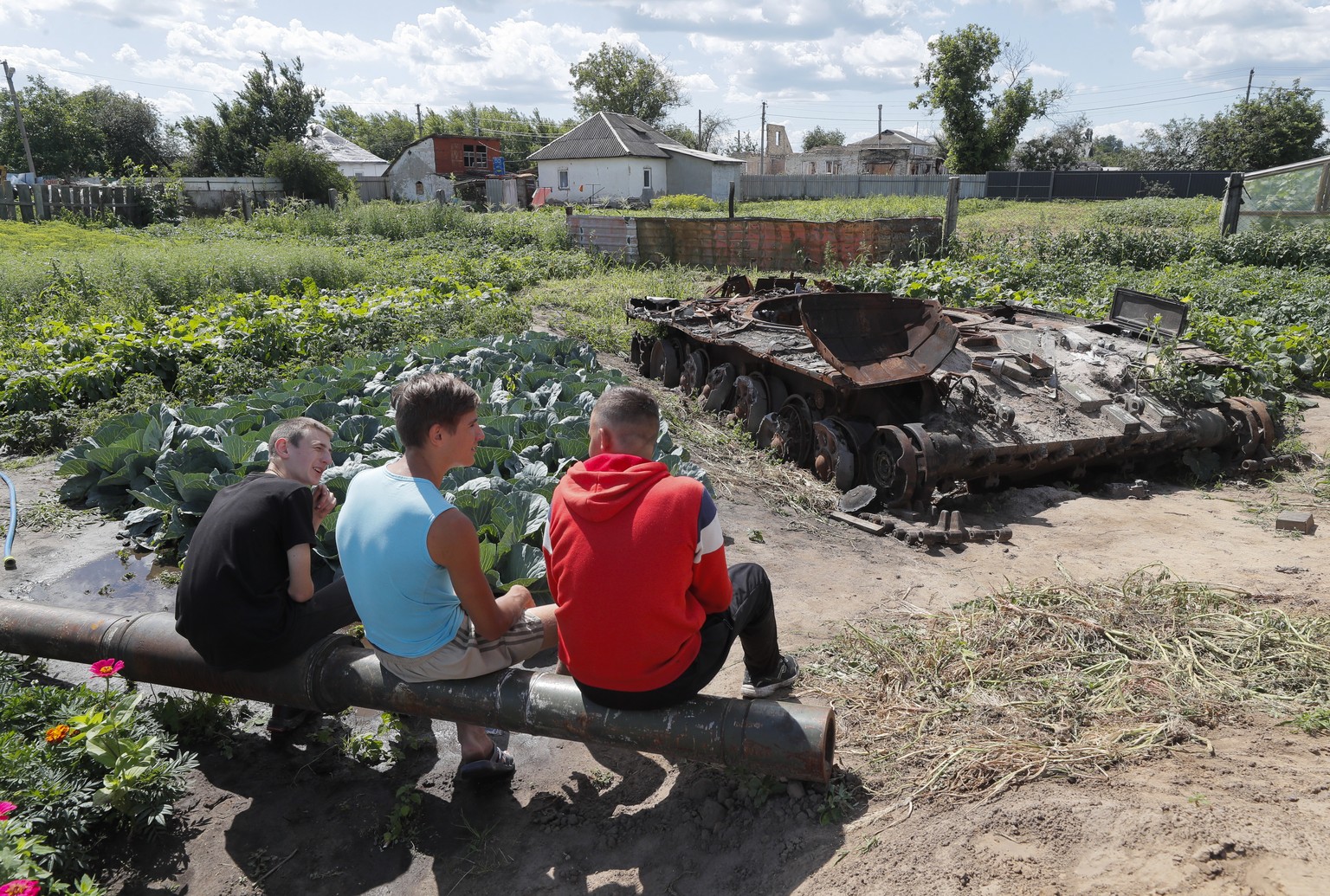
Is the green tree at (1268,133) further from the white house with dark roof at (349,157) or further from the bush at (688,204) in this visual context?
the white house with dark roof at (349,157)

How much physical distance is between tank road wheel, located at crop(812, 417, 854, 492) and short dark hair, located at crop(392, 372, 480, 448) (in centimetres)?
486

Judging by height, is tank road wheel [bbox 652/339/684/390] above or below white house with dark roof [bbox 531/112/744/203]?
below

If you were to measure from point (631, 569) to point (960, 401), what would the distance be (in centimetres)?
521

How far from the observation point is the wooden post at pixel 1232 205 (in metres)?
17.2

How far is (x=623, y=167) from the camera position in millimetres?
43406

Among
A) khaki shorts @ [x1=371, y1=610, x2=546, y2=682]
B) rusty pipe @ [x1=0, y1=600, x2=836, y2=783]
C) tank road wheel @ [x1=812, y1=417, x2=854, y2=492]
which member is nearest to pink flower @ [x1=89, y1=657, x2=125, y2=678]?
rusty pipe @ [x1=0, y1=600, x2=836, y2=783]

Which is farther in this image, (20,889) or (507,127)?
(507,127)

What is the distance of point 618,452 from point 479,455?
118 inches

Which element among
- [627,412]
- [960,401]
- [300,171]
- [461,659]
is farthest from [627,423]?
[300,171]

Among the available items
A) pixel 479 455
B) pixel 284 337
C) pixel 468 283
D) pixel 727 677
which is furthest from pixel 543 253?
pixel 727 677

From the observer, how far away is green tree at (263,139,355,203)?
36438 millimetres

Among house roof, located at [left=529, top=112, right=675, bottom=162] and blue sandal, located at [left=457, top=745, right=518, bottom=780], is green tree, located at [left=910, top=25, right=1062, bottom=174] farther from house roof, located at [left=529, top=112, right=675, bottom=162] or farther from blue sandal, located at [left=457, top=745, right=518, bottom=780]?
blue sandal, located at [left=457, top=745, right=518, bottom=780]

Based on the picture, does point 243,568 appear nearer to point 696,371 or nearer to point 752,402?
point 752,402

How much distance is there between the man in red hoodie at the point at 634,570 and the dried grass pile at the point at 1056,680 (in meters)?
0.86
